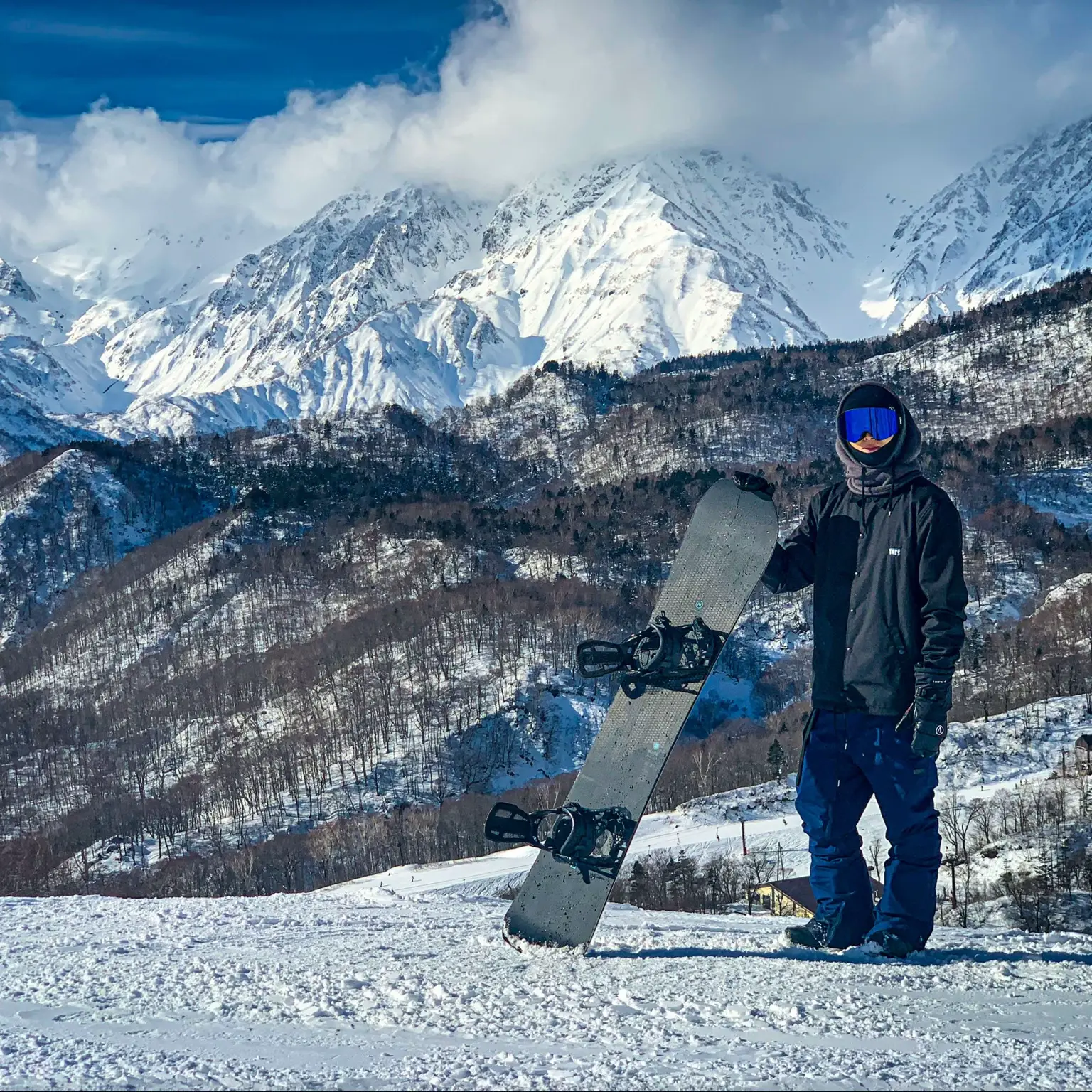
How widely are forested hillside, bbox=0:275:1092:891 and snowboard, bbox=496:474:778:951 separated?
6240cm

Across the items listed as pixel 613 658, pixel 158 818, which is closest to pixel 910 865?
pixel 613 658

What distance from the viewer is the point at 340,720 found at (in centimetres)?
9738

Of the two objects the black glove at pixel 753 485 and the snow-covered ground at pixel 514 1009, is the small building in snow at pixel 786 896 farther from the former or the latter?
the black glove at pixel 753 485

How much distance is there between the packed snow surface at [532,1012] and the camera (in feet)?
11.8

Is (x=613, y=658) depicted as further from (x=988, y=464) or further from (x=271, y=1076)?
(x=988, y=464)

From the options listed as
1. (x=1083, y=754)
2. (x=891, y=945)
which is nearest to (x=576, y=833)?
(x=891, y=945)

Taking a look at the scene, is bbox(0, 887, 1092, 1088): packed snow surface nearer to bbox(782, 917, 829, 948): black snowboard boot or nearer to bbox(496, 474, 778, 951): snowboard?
bbox(782, 917, 829, 948): black snowboard boot

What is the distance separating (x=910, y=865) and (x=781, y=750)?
68195 mm

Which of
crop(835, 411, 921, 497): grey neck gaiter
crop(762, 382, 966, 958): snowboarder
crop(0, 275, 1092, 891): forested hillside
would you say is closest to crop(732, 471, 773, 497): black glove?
crop(762, 382, 966, 958): snowboarder

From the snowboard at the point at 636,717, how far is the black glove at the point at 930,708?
1.00 m

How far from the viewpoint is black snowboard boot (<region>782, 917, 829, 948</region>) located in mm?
5688

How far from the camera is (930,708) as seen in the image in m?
5.15

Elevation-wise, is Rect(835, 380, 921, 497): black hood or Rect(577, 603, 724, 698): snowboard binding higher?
Rect(835, 380, 921, 497): black hood

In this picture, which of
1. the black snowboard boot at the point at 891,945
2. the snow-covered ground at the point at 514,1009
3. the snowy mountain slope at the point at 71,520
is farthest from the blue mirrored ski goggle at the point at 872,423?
the snowy mountain slope at the point at 71,520
